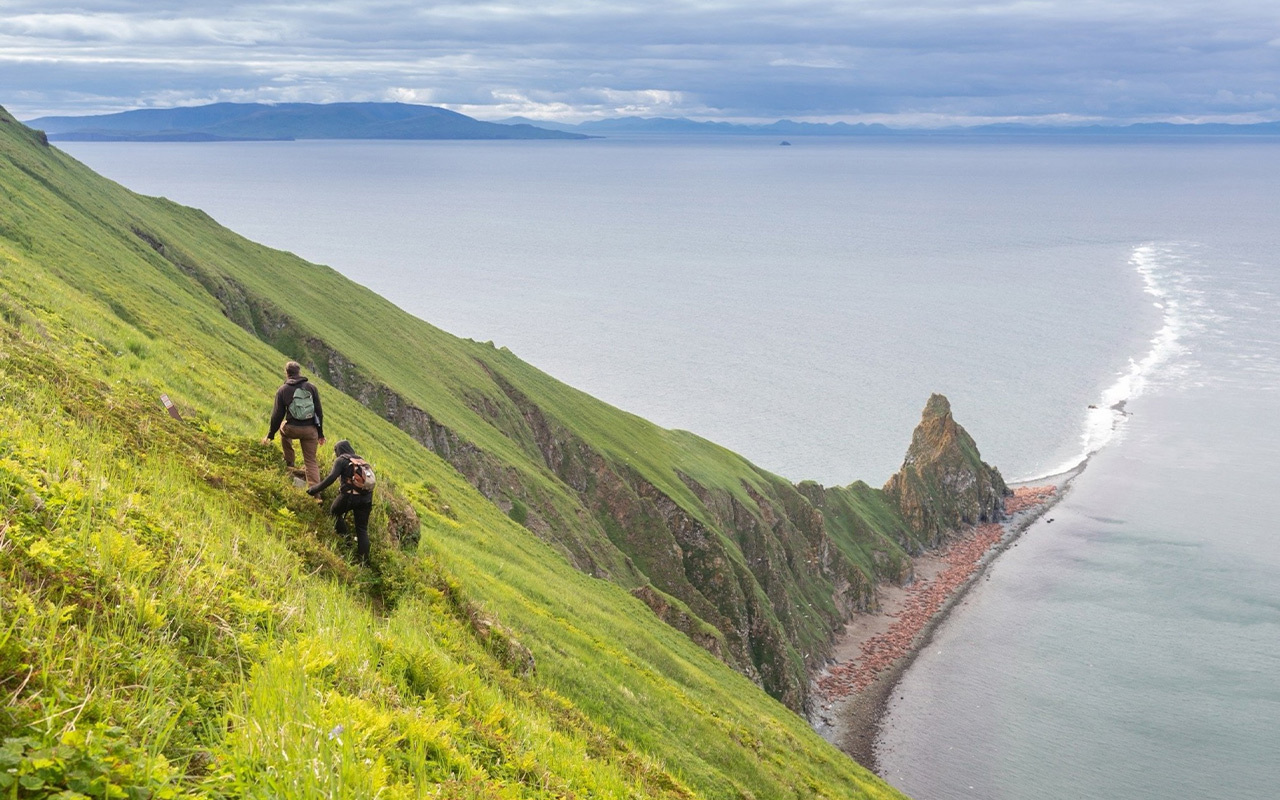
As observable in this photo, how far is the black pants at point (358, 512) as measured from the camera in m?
16.5

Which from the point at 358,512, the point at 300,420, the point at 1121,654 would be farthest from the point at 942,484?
the point at 358,512

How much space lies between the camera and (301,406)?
1862cm

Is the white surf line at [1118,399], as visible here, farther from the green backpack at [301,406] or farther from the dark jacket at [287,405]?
the green backpack at [301,406]

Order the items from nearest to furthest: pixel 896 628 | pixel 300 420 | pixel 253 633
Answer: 1. pixel 253 633
2. pixel 300 420
3. pixel 896 628

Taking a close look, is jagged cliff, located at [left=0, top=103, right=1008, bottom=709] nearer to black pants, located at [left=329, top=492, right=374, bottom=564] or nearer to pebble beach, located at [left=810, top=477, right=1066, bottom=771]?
pebble beach, located at [left=810, top=477, right=1066, bottom=771]

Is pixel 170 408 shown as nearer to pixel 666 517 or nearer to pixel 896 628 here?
pixel 666 517

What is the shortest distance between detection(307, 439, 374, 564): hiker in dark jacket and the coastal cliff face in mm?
100126

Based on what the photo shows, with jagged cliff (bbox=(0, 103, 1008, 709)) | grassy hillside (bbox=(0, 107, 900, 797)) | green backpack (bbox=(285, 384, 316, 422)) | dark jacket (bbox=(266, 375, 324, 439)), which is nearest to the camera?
grassy hillside (bbox=(0, 107, 900, 797))

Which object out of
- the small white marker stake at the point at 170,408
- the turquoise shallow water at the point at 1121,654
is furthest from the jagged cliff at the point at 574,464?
the small white marker stake at the point at 170,408

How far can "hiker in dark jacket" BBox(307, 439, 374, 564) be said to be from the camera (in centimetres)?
1636

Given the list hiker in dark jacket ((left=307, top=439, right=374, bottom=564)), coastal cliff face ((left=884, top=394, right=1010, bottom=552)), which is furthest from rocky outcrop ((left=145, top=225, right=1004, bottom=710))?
hiker in dark jacket ((left=307, top=439, right=374, bottom=564))

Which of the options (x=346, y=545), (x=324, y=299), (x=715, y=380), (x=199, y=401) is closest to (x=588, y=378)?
(x=715, y=380)

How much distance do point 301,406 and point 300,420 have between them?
301 mm

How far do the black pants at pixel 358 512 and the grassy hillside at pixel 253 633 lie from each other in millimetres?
354
